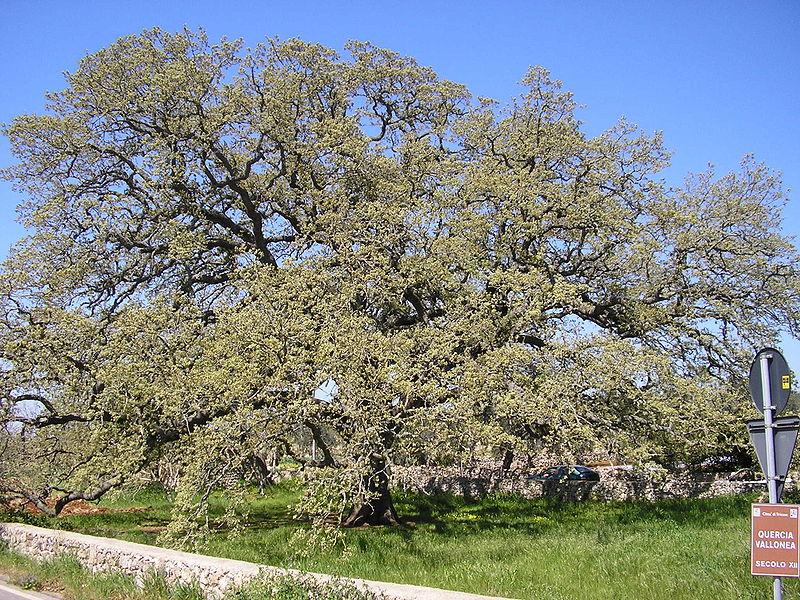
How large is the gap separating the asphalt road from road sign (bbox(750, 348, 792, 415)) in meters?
10.0

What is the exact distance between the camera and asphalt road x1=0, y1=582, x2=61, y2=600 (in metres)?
10.2

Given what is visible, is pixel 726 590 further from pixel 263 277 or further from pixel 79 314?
pixel 79 314

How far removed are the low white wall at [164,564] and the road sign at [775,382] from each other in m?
3.54

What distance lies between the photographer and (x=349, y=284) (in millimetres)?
17125

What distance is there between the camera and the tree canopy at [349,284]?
49.9ft

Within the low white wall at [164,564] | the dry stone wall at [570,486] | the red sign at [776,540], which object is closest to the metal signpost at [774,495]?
the red sign at [776,540]

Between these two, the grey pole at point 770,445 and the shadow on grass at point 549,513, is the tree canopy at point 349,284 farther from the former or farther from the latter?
the grey pole at point 770,445

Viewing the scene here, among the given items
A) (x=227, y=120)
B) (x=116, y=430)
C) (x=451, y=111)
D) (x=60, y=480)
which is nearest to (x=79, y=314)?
(x=116, y=430)

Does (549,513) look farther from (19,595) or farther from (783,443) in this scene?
(783,443)

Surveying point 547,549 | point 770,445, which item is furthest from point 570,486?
point 770,445

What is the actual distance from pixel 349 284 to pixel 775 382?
11.5 meters

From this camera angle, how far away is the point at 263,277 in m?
16.3

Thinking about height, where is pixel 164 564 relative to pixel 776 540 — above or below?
below

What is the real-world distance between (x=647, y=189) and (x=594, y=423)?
7.20 meters
